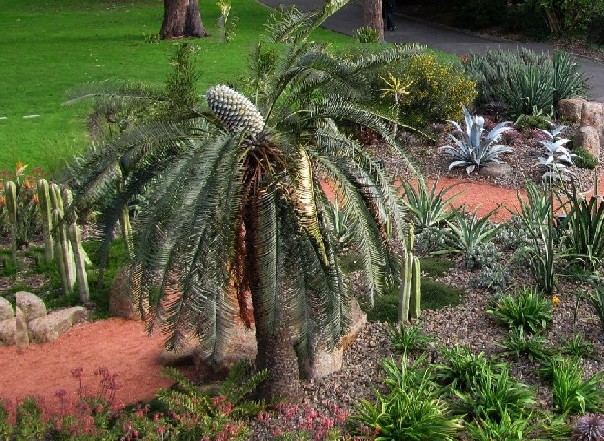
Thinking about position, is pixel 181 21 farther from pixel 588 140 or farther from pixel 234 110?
pixel 234 110

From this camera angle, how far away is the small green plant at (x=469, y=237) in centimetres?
857

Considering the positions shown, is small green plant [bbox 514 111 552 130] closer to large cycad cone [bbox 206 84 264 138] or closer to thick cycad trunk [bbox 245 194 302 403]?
thick cycad trunk [bbox 245 194 302 403]

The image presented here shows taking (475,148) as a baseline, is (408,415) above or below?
below

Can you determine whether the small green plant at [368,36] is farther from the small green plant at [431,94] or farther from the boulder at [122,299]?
the boulder at [122,299]

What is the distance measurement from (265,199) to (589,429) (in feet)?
8.50

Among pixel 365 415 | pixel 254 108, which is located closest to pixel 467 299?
pixel 365 415

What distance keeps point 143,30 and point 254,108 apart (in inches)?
825

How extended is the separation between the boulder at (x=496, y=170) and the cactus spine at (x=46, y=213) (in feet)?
19.6

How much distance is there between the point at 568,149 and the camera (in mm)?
12867

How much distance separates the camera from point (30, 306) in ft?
26.2

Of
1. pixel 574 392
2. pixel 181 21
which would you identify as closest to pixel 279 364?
pixel 574 392

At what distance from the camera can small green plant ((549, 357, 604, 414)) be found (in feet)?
20.0

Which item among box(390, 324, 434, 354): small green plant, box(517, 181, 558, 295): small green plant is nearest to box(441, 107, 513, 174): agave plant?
box(517, 181, 558, 295): small green plant

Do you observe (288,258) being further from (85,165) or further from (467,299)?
(467,299)
